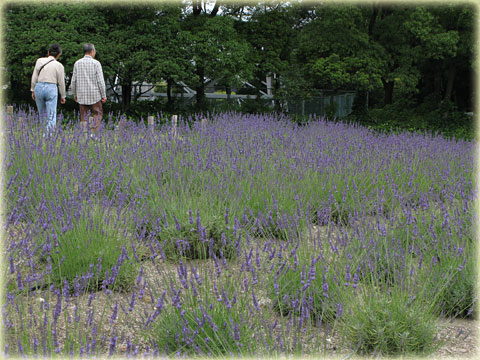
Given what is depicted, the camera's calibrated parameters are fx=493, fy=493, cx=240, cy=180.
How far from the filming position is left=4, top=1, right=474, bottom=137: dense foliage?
13938 mm

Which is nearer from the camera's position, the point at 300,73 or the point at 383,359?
the point at 383,359

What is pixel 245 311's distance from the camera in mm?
2406

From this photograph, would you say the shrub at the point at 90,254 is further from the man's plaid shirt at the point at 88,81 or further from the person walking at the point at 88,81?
the man's plaid shirt at the point at 88,81

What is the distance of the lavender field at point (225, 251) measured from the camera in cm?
226

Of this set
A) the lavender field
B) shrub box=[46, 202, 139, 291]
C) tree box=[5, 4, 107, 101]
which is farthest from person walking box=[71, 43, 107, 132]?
tree box=[5, 4, 107, 101]

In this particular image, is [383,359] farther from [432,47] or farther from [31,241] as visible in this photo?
[432,47]

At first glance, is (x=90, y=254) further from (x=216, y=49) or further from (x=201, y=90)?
(x=201, y=90)

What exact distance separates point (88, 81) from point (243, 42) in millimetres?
9232

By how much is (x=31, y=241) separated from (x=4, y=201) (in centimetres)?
68

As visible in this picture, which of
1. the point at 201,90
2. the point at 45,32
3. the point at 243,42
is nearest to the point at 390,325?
the point at 45,32

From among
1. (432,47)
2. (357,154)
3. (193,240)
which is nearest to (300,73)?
(432,47)

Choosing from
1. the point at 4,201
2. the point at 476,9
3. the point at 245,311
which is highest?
the point at 476,9

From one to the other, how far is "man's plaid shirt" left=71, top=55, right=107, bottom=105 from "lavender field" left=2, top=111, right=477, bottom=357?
2047 millimetres

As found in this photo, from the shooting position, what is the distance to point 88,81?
8023 mm
